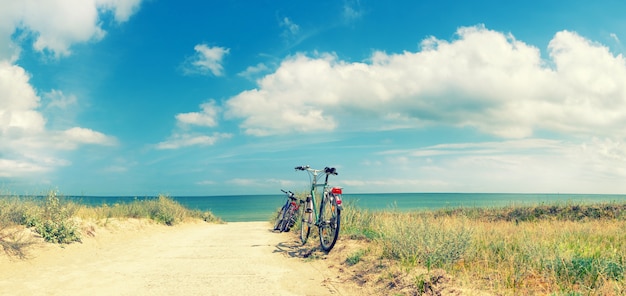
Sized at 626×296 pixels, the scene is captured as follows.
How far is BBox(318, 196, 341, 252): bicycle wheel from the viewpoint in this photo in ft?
30.0

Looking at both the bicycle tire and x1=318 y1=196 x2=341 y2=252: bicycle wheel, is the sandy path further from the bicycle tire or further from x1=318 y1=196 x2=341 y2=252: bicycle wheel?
the bicycle tire

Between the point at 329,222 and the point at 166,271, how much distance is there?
3618 millimetres

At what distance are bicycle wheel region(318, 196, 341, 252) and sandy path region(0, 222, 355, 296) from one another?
713mm

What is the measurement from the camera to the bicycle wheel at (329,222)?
9.15m

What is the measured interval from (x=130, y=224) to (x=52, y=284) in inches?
399

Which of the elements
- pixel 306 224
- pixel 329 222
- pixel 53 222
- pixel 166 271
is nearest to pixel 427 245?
pixel 329 222

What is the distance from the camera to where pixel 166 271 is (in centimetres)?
840

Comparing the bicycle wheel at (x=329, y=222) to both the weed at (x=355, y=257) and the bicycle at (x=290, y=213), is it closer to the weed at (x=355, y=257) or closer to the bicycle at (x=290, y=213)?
the weed at (x=355, y=257)

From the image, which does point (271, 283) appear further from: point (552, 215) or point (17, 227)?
point (552, 215)

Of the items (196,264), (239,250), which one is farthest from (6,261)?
(239,250)

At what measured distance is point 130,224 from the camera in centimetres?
1702

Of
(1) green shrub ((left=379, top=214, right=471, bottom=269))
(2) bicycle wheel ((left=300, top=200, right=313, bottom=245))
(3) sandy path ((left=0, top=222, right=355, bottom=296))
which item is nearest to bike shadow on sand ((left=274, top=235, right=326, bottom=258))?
(3) sandy path ((left=0, top=222, right=355, bottom=296))

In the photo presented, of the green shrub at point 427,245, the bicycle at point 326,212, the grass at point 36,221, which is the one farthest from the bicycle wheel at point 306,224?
the grass at point 36,221

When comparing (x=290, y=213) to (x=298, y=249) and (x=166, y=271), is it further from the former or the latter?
(x=166, y=271)
